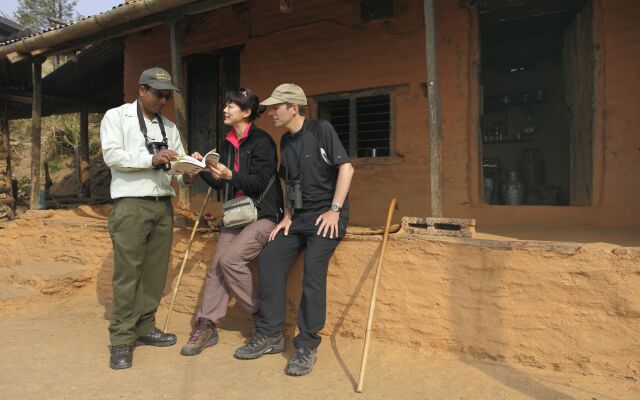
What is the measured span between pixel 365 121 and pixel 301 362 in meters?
3.97

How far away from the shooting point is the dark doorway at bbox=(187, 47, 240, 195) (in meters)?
7.62

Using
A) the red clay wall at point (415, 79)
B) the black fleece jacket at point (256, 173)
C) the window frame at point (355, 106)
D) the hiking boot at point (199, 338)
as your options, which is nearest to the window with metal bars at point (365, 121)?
the window frame at point (355, 106)

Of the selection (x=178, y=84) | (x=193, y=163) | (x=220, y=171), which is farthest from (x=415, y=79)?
(x=193, y=163)

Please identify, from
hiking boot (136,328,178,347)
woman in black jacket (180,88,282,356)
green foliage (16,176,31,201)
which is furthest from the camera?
green foliage (16,176,31,201)

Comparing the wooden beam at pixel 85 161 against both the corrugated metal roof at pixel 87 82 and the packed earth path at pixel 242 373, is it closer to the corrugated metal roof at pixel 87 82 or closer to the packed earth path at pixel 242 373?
the corrugated metal roof at pixel 87 82

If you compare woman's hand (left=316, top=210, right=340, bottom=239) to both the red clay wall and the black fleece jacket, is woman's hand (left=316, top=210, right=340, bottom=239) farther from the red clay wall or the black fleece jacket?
the red clay wall

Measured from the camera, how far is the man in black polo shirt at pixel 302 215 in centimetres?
327

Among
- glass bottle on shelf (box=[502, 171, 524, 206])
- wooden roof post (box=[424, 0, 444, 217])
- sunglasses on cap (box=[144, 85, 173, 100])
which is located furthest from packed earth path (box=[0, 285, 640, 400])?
glass bottle on shelf (box=[502, 171, 524, 206])

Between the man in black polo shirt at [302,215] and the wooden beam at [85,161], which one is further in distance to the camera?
the wooden beam at [85,161]

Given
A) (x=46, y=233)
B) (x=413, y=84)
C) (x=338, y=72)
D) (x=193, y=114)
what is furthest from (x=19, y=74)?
(x=413, y=84)

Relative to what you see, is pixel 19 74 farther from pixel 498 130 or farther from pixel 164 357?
pixel 498 130

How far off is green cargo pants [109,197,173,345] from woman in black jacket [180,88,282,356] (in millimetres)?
430

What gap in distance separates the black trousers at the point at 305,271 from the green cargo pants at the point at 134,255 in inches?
33.1

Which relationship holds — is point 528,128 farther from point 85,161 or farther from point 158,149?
point 85,161
